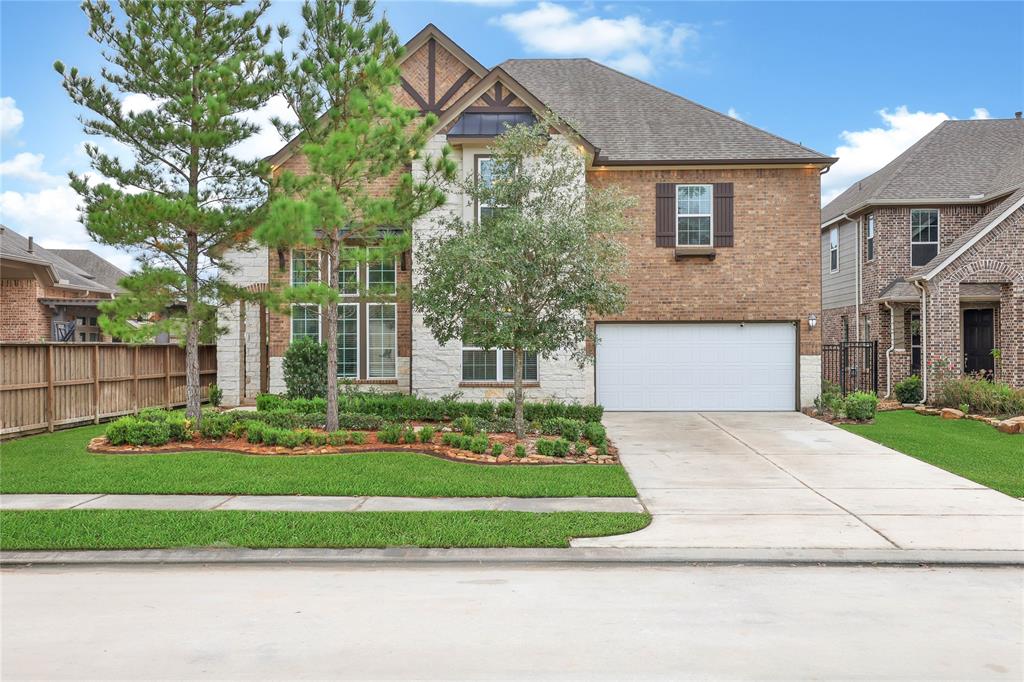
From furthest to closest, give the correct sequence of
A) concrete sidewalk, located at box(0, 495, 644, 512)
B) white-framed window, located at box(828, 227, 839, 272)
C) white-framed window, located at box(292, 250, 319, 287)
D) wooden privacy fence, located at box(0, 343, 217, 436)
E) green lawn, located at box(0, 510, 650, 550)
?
white-framed window, located at box(828, 227, 839, 272) < white-framed window, located at box(292, 250, 319, 287) < wooden privacy fence, located at box(0, 343, 217, 436) < concrete sidewalk, located at box(0, 495, 644, 512) < green lawn, located at box(0, 510, 650, 550)

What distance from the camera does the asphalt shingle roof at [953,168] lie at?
20.9 m

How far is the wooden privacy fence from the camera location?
41.2ft

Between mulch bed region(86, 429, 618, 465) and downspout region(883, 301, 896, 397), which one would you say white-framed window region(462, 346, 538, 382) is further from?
downspout region(883, 301, 896, 397)

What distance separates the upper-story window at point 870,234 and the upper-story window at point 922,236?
103 centimetres

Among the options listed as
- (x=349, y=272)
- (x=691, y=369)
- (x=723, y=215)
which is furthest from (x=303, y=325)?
(x=723, y=215)

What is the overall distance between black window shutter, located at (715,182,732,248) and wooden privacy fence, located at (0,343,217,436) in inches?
505

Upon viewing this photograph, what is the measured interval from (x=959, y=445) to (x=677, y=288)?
22.3 feet

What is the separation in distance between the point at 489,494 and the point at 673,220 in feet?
35.2

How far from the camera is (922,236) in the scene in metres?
21.1

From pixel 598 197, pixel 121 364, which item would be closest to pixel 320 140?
pixel 598 197

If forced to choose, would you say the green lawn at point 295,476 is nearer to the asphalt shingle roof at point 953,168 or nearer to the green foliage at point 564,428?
the green foliage at point 564,428

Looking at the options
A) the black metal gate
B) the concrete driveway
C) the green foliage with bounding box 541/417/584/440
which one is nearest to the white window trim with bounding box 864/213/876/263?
the black metal gate

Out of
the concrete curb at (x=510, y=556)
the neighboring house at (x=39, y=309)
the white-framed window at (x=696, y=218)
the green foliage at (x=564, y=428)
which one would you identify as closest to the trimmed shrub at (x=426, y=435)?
the green foliage at (x=564, y=428)

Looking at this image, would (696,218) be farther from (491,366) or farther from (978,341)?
(978,341)
